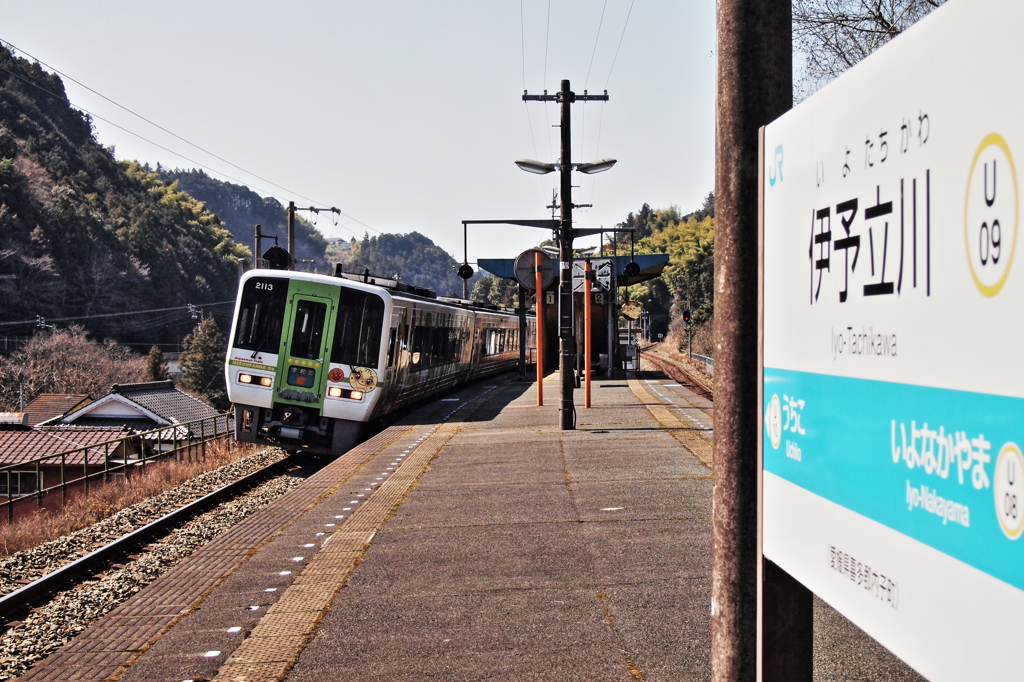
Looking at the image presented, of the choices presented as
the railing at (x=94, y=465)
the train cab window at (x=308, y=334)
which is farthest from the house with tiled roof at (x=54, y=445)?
the train cab window at (x=308, y=334)

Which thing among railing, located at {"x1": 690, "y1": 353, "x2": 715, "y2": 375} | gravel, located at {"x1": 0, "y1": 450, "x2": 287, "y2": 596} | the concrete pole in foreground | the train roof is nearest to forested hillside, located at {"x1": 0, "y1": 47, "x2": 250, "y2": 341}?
railing, located at {"x1": 690, "y1": 353, "x2": 715, "y2": 375}

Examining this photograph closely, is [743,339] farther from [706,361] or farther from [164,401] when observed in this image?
[164,401]

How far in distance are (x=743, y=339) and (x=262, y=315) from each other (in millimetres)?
13499

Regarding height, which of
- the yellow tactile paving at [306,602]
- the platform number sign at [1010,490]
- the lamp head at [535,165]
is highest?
the lamp head at [535,165]

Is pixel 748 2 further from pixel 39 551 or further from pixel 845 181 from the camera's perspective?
pixel 39 551

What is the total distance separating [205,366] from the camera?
3125 inches

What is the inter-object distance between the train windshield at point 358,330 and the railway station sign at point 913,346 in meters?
13.5

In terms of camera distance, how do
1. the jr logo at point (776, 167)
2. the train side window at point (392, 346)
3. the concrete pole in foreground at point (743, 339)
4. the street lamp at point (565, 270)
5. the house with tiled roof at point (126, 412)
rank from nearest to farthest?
the jr logo at point (776, 167) → the concrete pole in foreground at point (743, 339) → the street lamp at point (565, 270) → the train side window at point (392, 346) → the house with tiled roof at point (126, 412)

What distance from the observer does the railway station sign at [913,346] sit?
1.79 metres

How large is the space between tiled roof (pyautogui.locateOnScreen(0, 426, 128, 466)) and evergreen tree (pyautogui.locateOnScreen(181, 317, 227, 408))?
132 ft

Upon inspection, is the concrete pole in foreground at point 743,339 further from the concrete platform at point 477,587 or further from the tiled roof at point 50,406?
the tiled roof at point 50,406

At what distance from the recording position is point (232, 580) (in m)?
6.91

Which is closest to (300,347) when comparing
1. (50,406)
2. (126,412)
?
(126,412)

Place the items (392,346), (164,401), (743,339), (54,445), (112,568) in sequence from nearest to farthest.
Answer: (743,339)
(112,568)
(392,346)
(54,445)
(164,401)
